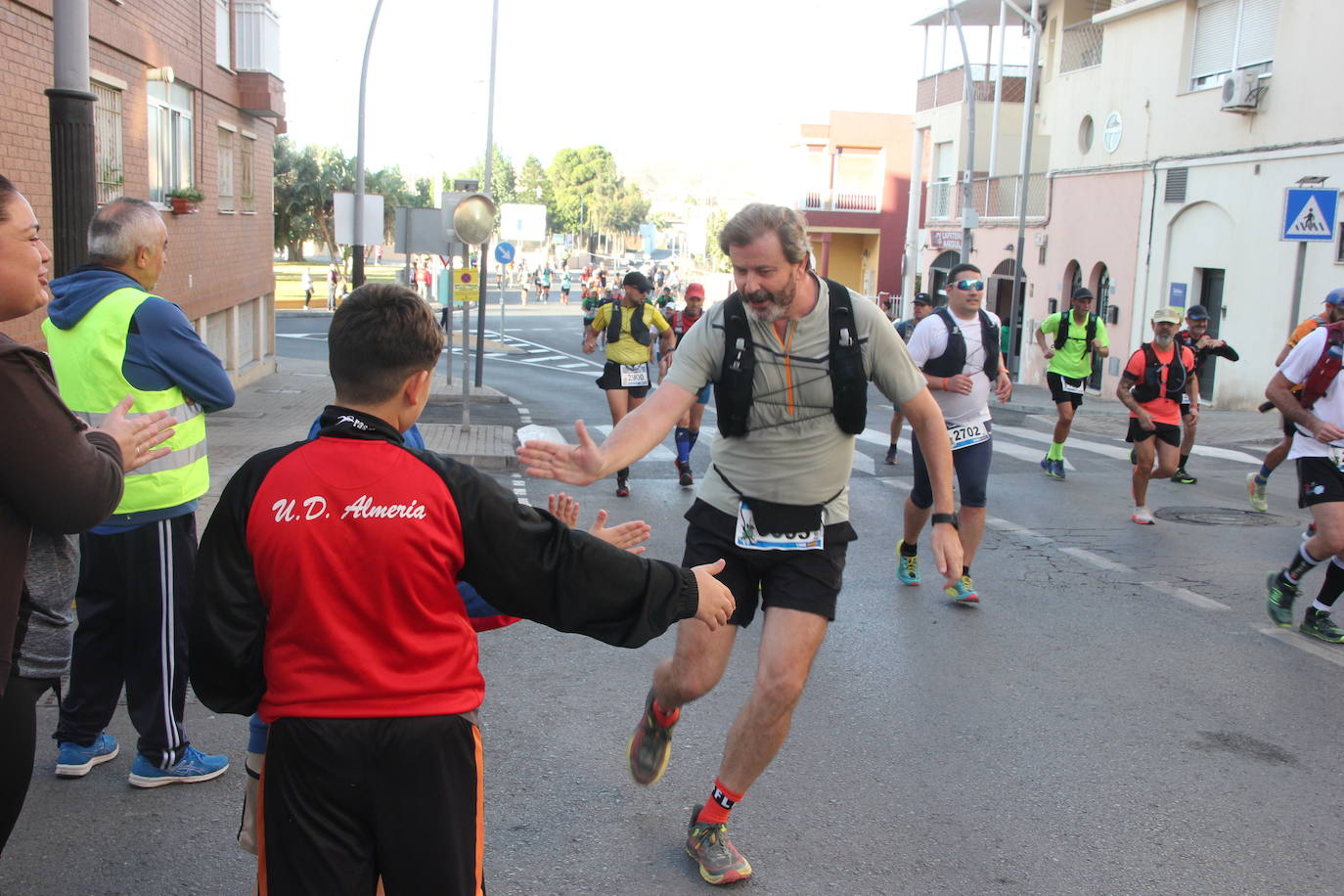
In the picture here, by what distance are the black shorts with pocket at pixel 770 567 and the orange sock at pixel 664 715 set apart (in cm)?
38

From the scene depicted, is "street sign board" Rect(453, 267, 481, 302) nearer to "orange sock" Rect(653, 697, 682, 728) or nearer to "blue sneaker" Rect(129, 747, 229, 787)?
"blue sneaker" Rect(129, 747, 229, 787)

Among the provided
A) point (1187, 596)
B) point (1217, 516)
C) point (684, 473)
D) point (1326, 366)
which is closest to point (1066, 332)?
point (1217, 516)

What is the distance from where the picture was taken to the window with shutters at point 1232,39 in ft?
67.7

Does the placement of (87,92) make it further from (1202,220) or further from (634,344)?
(1202,220)

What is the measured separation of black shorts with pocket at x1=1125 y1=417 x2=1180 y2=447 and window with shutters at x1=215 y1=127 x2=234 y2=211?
1442 cm

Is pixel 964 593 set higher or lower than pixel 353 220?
lower

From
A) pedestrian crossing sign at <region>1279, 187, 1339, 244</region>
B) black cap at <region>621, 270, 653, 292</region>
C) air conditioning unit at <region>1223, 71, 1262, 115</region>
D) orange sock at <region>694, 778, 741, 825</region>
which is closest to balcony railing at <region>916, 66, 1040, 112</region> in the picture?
air conditioning unit at <region>1223, 71, 1262, 115</region>

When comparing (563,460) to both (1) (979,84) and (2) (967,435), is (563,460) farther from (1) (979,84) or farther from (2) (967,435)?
(1) (979,84)

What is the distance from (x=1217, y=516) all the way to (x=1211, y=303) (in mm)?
12871

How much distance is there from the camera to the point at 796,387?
13.4ft

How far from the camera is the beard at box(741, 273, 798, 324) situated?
395cm

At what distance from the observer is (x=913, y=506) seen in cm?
765

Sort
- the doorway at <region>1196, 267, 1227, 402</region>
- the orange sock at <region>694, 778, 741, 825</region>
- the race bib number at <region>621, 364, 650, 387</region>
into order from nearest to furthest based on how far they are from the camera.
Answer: the orange sock at <region>694, 778, 741, 825</region>
the race bib number at <region>621, 364, 650, 387</region>
the doorway at <region>1196, 267, 1227, 402</region>

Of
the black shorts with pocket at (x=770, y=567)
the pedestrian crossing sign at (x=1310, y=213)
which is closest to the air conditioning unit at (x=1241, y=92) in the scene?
the pedestrian crossing sign at (x=1310, y=213)
